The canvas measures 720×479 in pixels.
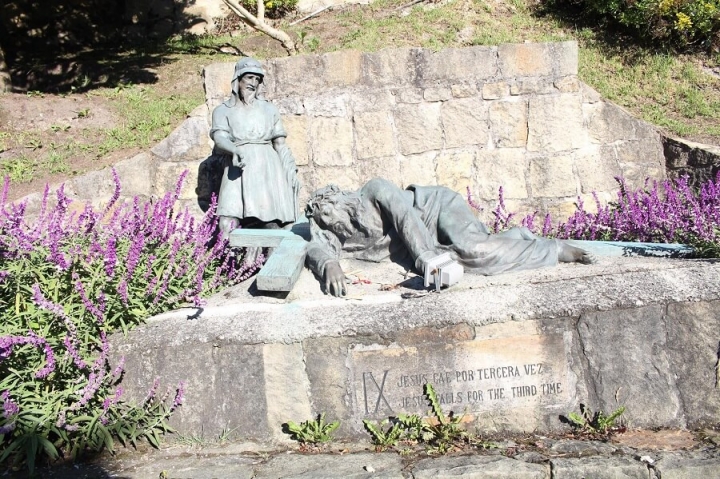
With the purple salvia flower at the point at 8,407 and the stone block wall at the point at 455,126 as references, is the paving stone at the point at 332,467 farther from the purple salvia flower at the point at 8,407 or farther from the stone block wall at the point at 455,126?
the stone block wall at the point at 455,126

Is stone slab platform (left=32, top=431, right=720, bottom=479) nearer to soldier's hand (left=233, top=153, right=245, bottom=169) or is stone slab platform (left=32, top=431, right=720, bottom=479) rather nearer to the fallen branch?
soldier's hand (left=233, top=153, right=245, bottom=169)

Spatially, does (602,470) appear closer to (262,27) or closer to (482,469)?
(482,469)

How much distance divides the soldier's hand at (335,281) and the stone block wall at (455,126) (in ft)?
9.16

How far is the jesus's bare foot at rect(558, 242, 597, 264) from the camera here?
4.05 m

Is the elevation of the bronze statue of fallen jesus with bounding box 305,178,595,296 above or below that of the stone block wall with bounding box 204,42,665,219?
below

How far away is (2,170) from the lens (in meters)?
6.69

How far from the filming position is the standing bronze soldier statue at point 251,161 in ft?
17.6

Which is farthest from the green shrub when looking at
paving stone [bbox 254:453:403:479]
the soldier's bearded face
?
paving stone [bbox 254:453:403:479]

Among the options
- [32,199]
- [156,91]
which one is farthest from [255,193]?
[156,91]

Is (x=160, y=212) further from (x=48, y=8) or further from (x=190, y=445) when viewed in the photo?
(x=48, y=8)

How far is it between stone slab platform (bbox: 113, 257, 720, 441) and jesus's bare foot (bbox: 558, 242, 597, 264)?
0.61 meters

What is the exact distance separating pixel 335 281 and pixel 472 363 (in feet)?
2.78

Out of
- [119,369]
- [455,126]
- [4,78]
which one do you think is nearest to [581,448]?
[119,369]

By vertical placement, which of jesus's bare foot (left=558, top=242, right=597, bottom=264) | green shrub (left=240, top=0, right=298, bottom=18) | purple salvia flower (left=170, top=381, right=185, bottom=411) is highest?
green shrub (left=240, top=0, right=298, bottom=18)
